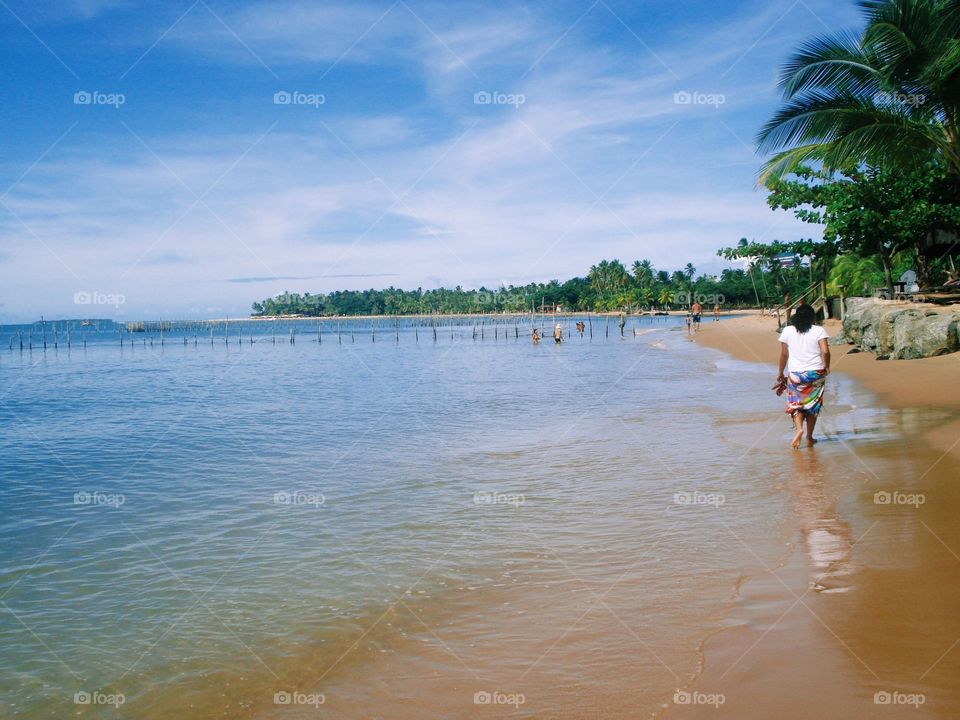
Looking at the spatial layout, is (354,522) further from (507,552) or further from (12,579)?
(12,579)

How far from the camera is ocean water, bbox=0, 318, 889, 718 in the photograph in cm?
441

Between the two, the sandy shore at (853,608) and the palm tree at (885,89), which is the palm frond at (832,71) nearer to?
the palm tree at (885,89)

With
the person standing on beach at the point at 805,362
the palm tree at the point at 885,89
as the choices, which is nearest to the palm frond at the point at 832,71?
the palm tree at the point at 885,89

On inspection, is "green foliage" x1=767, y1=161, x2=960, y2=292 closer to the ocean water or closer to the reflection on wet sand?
the ocean water

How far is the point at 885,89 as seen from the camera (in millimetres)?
12758

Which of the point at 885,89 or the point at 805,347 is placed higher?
the point at 885,89

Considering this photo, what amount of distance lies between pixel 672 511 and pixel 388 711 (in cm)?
444

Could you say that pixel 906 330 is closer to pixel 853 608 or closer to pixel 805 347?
pixel 805 347

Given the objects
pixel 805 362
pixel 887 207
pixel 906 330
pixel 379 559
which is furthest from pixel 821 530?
pixel 887 207

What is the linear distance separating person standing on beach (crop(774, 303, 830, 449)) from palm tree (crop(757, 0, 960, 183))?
5.53m

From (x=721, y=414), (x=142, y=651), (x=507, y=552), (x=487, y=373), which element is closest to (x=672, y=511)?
(x=507, y=552)

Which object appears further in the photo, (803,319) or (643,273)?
(643,273)

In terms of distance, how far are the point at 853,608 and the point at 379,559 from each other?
398 cm

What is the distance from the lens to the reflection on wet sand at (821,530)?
205 inches
